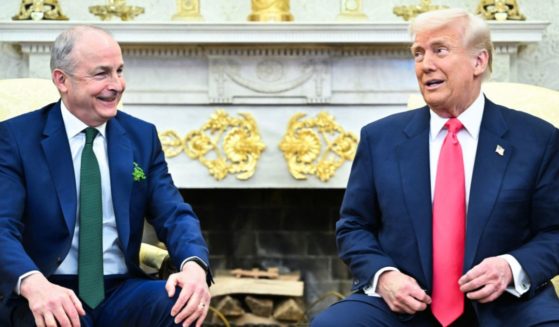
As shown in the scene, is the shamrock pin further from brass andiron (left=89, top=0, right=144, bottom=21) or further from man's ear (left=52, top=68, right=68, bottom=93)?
brass andiron (left=89, top=0, right=144, bottom=21)

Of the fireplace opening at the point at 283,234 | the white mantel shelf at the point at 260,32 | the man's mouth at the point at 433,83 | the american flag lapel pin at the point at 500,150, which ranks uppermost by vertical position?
the man's mouth at the point at 433,83

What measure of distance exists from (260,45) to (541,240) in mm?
2282

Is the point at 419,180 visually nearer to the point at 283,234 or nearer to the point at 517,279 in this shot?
the point at 517,279

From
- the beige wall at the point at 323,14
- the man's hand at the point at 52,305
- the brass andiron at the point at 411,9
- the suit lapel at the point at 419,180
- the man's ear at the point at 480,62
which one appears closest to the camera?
the man's hand at the point at 52,305

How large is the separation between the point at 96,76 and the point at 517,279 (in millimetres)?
1106


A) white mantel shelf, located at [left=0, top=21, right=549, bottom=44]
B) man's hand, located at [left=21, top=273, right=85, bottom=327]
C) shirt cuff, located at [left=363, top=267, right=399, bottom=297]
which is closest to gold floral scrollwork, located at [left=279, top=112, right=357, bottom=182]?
white mantel shelf, located at [left=0, top=21, right=549, bottom=44]

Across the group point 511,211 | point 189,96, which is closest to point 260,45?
point 189,96

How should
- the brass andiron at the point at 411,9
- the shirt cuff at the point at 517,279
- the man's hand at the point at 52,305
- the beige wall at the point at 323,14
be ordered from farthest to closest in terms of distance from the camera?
the beige wall at the point at 323,14 < the brass andiron at the point at 411,9 < the shirt cuff at the point at 517,279 < the man's hand at the point at 52,305

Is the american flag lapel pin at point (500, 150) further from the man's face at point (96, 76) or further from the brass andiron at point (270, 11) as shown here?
the brass andiron at point (270, 11)

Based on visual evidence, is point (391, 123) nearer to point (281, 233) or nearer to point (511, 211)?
point (511, 211)

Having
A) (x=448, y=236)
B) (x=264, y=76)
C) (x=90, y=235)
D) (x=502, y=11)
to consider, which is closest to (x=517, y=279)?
(x=448, y=236)

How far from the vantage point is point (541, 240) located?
2762 millimetres

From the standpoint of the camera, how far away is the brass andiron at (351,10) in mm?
4945

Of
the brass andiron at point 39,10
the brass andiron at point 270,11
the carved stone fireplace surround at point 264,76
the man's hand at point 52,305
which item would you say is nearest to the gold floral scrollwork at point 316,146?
the carved stone fireplace surround at point 264,76
